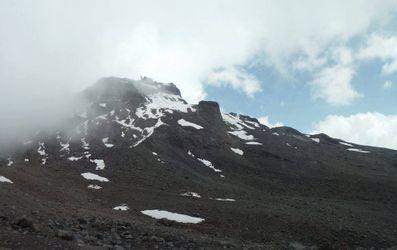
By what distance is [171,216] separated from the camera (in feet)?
169

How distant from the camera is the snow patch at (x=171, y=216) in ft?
162

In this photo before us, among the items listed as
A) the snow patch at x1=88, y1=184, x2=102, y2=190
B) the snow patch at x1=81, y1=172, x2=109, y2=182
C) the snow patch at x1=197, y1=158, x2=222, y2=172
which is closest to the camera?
the snow patch at x1=88, y1=184, x2=102, y2=190

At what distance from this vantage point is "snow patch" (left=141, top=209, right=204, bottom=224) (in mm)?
49344

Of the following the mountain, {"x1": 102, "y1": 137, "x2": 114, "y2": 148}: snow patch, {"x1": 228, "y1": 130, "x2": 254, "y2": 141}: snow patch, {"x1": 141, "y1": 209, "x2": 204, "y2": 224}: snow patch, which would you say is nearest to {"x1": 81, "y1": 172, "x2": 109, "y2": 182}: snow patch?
the mountain

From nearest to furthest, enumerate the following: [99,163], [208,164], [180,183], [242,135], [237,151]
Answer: [180,183] → [99,163] → [208,164] → [237,151] → [242,135]

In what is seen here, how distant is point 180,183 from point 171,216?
30.9m

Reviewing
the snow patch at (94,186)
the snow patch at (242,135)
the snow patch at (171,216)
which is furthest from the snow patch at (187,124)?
the snow patch at (171,216)

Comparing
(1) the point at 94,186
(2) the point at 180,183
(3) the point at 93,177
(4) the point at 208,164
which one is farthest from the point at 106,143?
(1) the point at 94,186

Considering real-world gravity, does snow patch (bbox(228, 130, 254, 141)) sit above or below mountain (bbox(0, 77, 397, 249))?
above

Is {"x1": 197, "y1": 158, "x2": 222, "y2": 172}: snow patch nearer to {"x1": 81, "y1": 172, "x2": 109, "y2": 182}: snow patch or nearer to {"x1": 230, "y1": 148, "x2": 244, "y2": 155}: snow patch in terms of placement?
{"x1": 230, "y1": 148, "x2": 244, "y2": 155}: snow patch

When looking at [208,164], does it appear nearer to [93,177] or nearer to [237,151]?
[237,151]

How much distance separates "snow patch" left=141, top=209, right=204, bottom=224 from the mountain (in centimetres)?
15

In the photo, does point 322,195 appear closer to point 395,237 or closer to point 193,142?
point 395,237

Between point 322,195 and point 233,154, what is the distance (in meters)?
32.1
